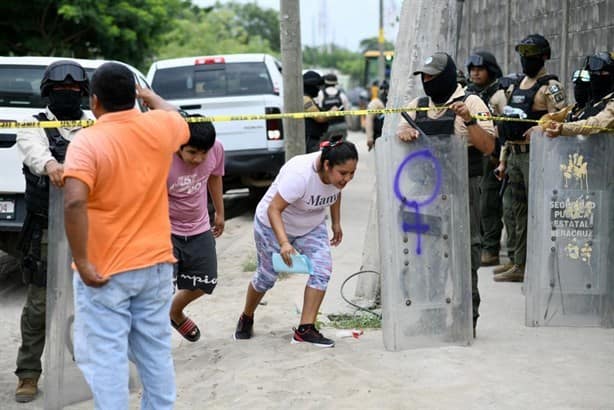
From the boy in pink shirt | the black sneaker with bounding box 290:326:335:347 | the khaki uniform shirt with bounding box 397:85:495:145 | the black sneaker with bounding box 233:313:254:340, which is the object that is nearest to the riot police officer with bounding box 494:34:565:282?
the khaki uniform shirt with bounding box 397:85:495:145

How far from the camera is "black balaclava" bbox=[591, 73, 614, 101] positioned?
6.99 metres

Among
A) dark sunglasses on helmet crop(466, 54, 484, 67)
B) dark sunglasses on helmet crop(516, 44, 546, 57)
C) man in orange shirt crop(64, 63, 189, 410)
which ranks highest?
dark sunglasses on helmet crop(516, 44, 546, 57)

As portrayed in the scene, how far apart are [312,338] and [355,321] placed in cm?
81

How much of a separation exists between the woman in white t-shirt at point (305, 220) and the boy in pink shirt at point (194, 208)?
41 centimetres

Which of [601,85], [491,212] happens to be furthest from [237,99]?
[601,85]

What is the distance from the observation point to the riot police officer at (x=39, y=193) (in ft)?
17.8

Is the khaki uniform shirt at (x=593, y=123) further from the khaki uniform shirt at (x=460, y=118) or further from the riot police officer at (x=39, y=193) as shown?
the riot police officer at (x=39, y=193)

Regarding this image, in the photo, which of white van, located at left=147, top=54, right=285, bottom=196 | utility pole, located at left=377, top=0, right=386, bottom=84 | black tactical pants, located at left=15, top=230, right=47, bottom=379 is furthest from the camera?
utility pole, located at left=377, top=0, right=386, bottom=84

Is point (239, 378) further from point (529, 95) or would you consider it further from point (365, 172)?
point (365, 172)

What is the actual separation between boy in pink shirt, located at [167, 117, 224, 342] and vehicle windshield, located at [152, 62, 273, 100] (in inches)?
260

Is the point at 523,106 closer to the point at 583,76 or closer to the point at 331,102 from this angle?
the point at 583,76

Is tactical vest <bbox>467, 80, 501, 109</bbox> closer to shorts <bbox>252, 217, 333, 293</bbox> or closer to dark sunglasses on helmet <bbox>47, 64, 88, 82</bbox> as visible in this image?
shorts <bbox>252, 217, 333, 293</bbox>

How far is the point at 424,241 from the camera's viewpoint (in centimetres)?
622

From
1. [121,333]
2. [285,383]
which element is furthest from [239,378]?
[121,333]
